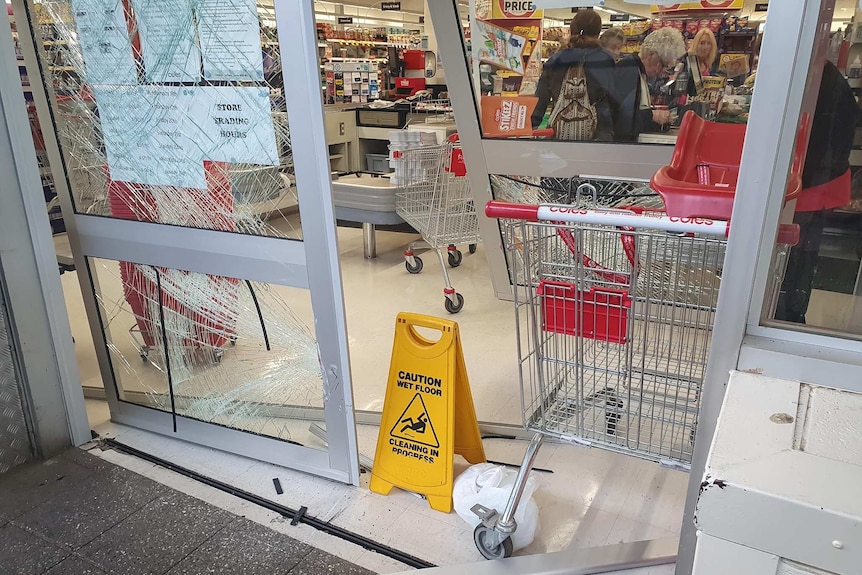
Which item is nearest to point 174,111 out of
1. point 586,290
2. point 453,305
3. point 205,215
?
point 205,215

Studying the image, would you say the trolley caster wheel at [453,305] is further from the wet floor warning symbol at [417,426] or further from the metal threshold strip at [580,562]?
the metal threshold strip at [580,562]

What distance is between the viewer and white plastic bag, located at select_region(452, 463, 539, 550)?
6.26 ft

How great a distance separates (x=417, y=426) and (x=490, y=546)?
47 cm

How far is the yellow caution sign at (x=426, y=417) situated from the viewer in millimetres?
2088

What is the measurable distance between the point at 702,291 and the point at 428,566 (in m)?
1.12

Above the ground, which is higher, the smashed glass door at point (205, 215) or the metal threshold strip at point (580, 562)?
the smashed glass door at point (205, 215)

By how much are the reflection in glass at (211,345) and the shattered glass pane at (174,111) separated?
247mm

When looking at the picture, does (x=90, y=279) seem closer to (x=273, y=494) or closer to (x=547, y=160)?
(x=273, y=494)

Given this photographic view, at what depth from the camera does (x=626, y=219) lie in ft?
4.65

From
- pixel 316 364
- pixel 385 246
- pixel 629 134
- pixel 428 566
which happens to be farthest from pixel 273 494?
pixel 385 246

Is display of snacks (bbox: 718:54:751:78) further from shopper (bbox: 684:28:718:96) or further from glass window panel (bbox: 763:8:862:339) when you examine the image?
glass window panel (bbox: 763:8:862:339)

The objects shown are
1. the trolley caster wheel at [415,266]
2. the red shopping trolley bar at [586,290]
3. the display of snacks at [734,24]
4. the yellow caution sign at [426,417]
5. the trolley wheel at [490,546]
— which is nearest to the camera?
the red shopping trolley bar at [586,290]

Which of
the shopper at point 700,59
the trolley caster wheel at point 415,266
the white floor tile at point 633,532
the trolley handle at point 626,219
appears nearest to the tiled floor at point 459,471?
the white floor tile at point 633,532

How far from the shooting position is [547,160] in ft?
10.1
